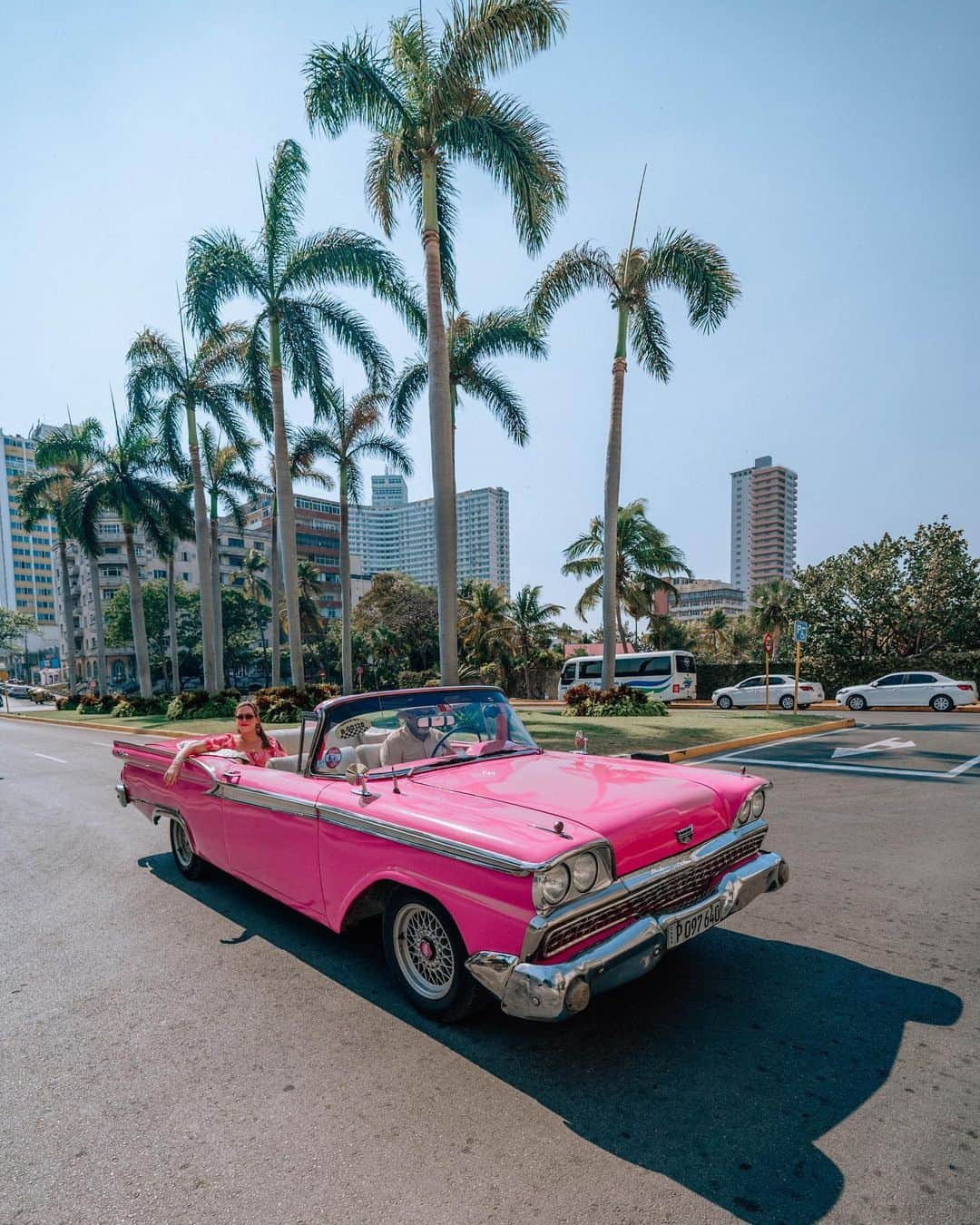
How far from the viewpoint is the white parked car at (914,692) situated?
21766mm

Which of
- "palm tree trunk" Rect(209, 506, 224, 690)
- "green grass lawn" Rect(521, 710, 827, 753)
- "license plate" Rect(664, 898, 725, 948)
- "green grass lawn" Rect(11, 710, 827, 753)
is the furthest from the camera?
"palm tree trunk" Rect(209, 506, 224, 690)

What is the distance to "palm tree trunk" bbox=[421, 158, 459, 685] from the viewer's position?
13.6 m

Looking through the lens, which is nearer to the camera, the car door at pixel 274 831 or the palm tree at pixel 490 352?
the car door at pixel 274 831

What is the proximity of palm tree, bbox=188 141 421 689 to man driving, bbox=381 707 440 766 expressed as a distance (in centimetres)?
1404

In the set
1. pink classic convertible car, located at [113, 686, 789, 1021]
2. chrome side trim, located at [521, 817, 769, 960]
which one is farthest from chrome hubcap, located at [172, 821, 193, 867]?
chrome side trim, located at [521, 817, 769, 960]

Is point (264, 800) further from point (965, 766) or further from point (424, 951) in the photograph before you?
point (965, 766)

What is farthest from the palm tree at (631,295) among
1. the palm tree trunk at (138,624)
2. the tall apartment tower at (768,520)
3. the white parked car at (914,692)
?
the tall apartment tower at (768,520)

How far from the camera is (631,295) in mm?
18656

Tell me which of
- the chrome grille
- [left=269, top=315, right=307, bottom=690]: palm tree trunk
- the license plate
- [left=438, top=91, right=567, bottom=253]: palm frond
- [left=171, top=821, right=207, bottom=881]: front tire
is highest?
[left=438, top=91, right=567, bottom=253]: palm frond

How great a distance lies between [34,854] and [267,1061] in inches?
194

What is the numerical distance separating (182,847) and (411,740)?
273 cm

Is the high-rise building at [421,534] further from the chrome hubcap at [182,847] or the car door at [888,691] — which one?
the chrome hubcap at [182,847]

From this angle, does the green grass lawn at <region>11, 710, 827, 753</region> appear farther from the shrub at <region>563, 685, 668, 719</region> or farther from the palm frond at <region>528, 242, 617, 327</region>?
the palm frond at <region>528, 242, 617, 327</region>

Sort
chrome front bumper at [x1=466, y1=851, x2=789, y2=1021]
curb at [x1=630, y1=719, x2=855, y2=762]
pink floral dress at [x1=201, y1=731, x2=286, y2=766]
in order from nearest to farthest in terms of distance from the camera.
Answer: chrome front bumper at [x1=466, y1=851, x2=789, y2=1021], pink floral dress at [x1=201, y1=731, x2=286, y2=766], curb at [x1=630, y1=719, x2=855, y2=762]
